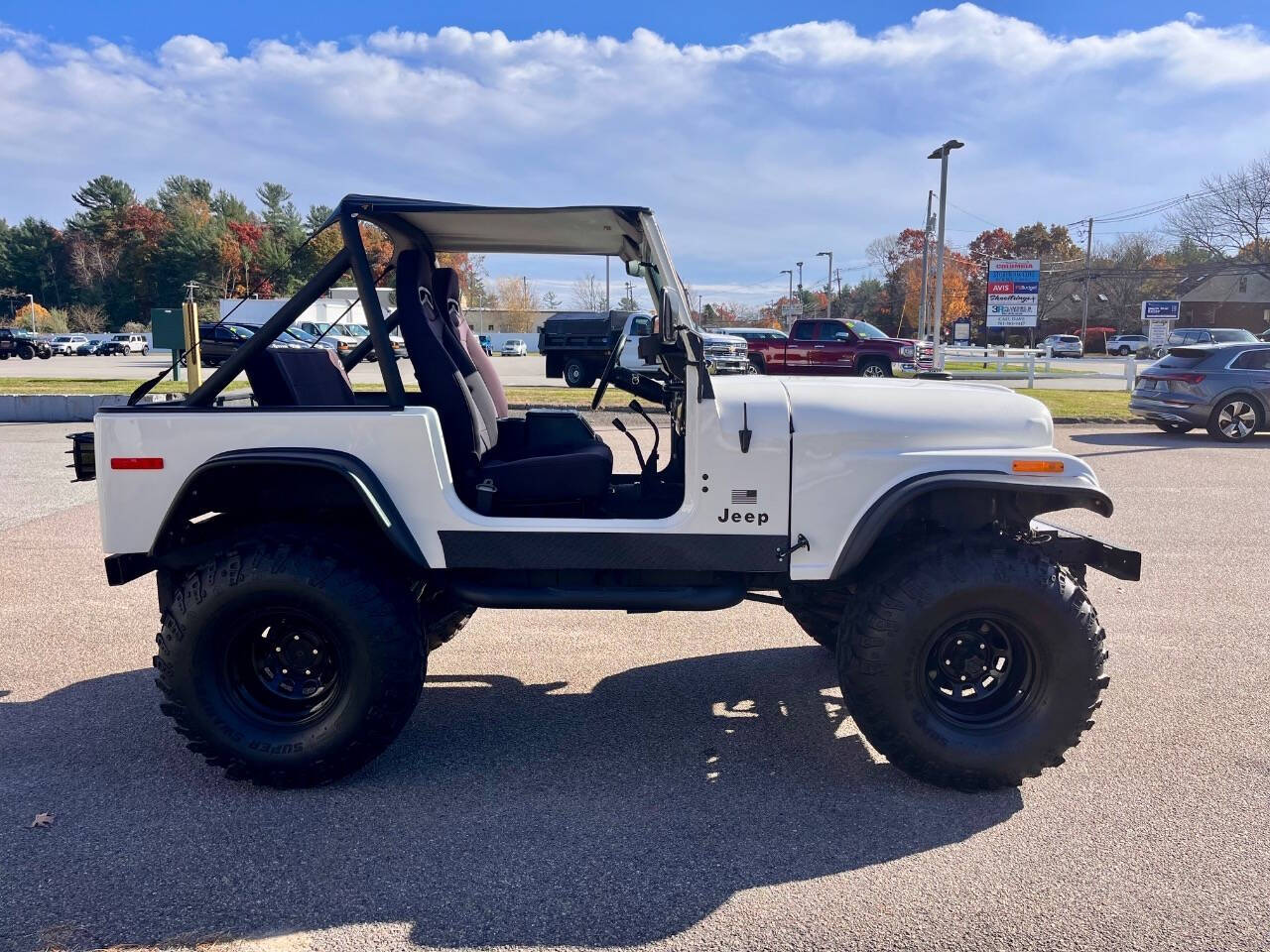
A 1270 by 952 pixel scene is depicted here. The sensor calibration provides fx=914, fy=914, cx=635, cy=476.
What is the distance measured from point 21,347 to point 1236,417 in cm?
4657

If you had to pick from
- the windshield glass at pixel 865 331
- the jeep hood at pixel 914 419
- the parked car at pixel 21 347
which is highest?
the windshield glass at pixel 865 331

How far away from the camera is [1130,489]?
373 inches

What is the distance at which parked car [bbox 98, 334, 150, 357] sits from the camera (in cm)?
4938

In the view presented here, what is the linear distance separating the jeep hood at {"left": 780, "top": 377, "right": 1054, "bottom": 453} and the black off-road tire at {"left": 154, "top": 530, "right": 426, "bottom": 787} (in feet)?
5.59

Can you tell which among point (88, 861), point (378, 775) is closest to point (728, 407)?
point (378, 775)

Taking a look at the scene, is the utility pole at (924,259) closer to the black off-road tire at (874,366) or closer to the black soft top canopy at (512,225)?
the black off-road tire at (874,366)

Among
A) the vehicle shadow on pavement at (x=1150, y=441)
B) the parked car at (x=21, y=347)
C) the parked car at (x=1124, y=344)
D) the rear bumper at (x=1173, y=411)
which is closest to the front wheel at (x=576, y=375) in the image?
the vehicle shadow on pavement at (x=1150, y=441)

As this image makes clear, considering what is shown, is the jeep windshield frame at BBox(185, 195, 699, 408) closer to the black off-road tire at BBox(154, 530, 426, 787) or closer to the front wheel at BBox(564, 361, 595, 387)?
the black off-road tire at BBox(154, 530, 426, 787)

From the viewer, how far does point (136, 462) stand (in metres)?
3.41

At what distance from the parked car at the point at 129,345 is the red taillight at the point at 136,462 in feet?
170

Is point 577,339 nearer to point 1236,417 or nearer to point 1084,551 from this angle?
point 1236,417

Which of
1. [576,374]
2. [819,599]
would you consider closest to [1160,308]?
[576,374]

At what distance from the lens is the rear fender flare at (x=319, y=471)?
331cm

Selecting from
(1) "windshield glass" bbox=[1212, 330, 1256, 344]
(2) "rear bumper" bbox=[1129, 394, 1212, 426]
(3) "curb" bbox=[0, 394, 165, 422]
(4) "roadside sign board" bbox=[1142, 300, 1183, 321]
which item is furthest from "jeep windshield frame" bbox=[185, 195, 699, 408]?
(4) "roadside sign board" bbox=[1142, 300, 1183, 321]
